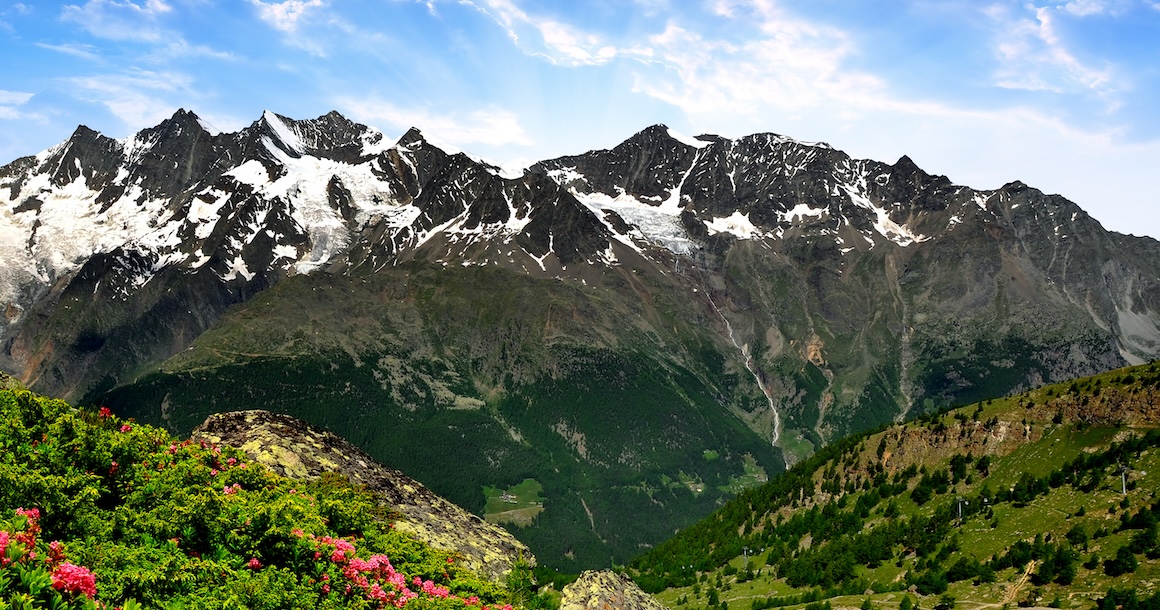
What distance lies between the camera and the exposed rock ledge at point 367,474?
44062 millimetres

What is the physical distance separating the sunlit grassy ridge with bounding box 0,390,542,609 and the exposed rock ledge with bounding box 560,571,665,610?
294 centimetres

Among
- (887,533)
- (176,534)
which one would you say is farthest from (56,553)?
(887,533)

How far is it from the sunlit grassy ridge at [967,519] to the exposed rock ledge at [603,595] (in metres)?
55.8

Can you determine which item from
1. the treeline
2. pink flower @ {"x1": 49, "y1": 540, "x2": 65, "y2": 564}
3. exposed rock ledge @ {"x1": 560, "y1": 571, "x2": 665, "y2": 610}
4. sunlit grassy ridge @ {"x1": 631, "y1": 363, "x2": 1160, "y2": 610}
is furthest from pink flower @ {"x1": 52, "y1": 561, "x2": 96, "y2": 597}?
the treeline

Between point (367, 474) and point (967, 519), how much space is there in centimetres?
8814

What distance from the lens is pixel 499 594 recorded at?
35.9 meters

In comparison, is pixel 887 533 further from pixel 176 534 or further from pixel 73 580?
pixel 73 580

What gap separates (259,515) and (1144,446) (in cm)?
10365

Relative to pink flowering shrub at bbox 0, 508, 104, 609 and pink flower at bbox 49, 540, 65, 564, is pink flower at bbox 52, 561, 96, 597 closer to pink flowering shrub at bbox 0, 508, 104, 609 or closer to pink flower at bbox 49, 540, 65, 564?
pink flowering shrub at bbox 0, 508, 104, 609

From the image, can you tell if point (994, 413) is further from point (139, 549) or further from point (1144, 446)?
point (139, 549)

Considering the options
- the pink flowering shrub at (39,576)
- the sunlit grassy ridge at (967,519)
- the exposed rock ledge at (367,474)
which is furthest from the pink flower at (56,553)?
the sunlit grassy ridge at (967,519)

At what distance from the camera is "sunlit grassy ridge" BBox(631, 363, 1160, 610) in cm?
8581

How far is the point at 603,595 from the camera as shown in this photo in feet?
121

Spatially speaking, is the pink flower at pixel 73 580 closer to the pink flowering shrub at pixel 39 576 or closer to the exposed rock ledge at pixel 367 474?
the pink flowering shrub at pixel 39 576
